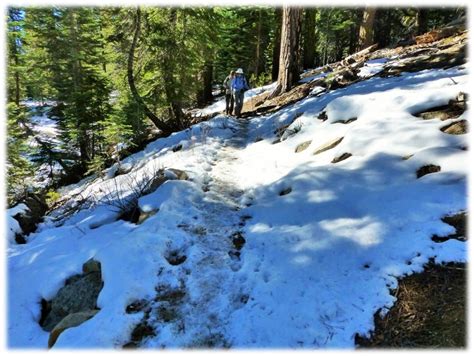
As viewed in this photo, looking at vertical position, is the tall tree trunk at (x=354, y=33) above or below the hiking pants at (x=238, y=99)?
above

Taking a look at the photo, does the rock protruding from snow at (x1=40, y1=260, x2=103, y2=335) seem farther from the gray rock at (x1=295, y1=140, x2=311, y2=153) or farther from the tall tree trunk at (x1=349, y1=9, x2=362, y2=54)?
the tall tree trunk at (x1=349, y1=9, x2=362, y2=54)

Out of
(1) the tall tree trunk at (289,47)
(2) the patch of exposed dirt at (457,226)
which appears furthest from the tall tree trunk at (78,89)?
(2) the patch of exposed dirt at (457,226)

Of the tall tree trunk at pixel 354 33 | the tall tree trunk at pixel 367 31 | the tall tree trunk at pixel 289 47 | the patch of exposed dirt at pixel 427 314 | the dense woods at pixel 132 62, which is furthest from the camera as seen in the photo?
the tall tree trunk at pixel 354 33

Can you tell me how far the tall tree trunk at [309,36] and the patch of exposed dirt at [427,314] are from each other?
19.2 meters

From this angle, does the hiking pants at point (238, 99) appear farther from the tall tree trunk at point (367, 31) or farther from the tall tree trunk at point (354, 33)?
the tall tree trunk at point (354, 33)

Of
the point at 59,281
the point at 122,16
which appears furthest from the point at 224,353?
the point at 122,16

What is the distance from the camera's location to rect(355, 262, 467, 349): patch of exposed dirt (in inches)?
118

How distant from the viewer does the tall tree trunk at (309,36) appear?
20.3m

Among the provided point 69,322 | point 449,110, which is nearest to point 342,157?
point 449,110

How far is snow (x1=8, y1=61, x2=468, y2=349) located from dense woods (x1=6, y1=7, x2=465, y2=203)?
550cm

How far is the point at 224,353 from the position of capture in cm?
321

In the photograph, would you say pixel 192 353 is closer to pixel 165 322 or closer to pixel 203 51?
pixel 165 322

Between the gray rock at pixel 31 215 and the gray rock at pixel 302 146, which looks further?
the gray rock at pixel 302 146

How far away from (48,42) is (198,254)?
20.0 meters
